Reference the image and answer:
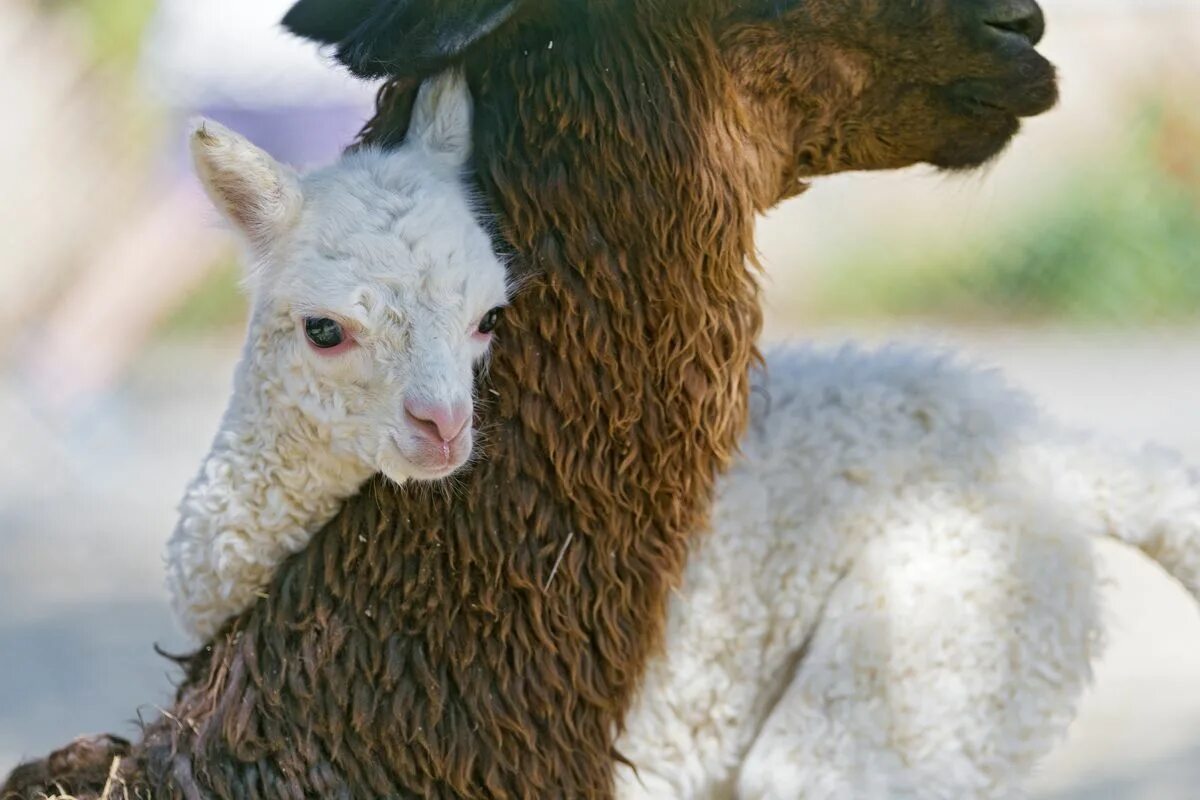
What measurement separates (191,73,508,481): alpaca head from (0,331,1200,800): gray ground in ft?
3.05

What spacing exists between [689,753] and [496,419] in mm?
528

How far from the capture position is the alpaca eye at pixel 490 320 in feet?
5.65

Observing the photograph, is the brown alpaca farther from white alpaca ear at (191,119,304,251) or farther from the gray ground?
the gray ground

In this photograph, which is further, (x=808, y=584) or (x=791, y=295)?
(x=791, y=295)

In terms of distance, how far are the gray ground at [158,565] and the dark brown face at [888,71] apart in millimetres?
492

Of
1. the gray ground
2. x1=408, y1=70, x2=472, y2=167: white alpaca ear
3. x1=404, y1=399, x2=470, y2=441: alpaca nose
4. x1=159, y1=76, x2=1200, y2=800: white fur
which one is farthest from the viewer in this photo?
the gray ground

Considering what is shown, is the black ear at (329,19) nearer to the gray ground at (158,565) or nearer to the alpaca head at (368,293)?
the alpaca head at (368,293)

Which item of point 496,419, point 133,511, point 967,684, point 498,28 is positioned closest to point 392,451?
point 496,419

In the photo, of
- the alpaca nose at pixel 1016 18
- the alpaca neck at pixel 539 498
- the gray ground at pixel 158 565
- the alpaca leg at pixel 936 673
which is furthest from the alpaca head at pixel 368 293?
the gray ground at pixel 158 565

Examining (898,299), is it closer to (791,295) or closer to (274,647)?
(791,295)

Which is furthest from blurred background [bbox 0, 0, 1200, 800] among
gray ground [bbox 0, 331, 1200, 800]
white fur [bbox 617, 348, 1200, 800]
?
white fur [bbox 617, 348, 1200, 800]

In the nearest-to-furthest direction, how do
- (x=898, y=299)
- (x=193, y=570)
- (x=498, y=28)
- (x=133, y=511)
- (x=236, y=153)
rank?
(x=236, y=153)
(x=498, y=28)
(x=193, y=570)
(x=133, y=511)
(x=898, y=299)

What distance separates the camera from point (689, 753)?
1933mm

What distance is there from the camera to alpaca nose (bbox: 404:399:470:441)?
1557mm
